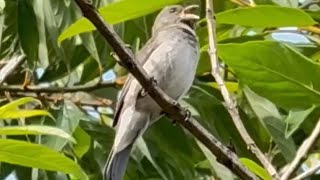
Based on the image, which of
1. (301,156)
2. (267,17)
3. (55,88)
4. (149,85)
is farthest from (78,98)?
(301,156)

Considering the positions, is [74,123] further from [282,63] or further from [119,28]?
[282,63]

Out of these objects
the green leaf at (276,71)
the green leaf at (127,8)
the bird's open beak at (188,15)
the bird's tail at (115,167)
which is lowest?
the bird's open beak at (188,15)

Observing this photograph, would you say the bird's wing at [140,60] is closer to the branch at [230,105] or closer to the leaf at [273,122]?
the leaf at [273,122]

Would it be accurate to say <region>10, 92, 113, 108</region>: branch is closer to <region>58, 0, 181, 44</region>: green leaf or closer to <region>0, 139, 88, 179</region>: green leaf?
<region>58, 0, 181, 44</region>: green leaf

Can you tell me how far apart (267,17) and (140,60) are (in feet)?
3.00

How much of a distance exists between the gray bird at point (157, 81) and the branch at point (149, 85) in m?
0.71

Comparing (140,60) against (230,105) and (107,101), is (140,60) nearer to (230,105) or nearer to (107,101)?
(107,101)

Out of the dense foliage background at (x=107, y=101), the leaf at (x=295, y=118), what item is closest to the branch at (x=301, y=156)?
the leaf at (x=295, y=118)

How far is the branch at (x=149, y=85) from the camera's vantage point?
145cm

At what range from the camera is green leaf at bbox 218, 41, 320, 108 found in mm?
1743

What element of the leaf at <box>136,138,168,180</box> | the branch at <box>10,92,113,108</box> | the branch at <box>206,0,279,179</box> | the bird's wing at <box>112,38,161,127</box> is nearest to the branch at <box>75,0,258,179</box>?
the branch at <box>206,0,279,179</box>

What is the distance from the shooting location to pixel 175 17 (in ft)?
10.3

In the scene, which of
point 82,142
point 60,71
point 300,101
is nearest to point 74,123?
point 82,142

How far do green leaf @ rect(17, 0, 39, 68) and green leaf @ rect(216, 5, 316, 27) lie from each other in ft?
3.46
